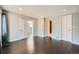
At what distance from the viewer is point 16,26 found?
99.2 inches

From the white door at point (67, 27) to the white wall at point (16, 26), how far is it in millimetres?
1223

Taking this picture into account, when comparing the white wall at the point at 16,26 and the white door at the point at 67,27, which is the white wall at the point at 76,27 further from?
the white wall at the point at 16,26

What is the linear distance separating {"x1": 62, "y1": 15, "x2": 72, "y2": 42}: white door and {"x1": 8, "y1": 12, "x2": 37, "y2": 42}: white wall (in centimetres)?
122

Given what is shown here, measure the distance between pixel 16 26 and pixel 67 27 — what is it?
5.70ft

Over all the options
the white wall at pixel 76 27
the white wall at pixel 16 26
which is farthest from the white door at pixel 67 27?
the white wall at pixel 16 26

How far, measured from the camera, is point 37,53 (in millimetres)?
2357

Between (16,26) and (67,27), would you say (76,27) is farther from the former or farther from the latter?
(16,26)

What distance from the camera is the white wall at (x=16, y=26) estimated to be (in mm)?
2437

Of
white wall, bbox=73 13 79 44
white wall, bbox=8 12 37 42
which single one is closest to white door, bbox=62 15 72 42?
white wall, bbox=73 13 79 44
